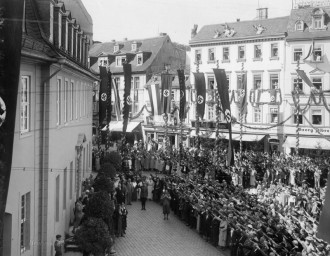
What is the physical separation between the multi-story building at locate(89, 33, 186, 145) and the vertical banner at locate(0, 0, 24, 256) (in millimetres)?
46187

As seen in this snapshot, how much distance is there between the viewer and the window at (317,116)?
4356 centimetres

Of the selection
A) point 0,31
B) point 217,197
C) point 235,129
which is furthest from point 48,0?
point 235,129

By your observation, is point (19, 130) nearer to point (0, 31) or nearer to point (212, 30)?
point (0, 31)

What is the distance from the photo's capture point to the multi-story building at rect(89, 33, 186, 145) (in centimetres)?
5759

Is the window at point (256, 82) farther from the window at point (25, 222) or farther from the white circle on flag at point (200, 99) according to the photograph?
the window at point (25, 222)

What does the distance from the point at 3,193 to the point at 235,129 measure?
4163 centimetres

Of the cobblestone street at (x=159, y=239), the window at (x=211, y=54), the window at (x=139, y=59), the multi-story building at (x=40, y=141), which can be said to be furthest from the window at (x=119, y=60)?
the multi-story building at (x=40, y=141)

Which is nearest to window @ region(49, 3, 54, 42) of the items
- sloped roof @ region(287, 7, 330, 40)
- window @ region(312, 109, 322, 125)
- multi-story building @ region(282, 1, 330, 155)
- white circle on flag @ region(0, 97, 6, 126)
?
white circle on flag @ region(0, 97, 6, 126)

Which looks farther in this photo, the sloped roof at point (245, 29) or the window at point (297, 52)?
the sloped roof at point (245, 29)

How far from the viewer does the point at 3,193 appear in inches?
348

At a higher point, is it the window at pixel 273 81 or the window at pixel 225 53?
the window at pixel 225 53

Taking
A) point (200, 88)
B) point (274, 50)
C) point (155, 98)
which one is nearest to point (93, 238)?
point (200, 88)

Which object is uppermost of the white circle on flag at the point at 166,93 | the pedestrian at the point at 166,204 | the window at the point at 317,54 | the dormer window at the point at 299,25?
the dormer window at the point at 299,25

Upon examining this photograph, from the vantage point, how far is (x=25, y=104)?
42.8 ft
